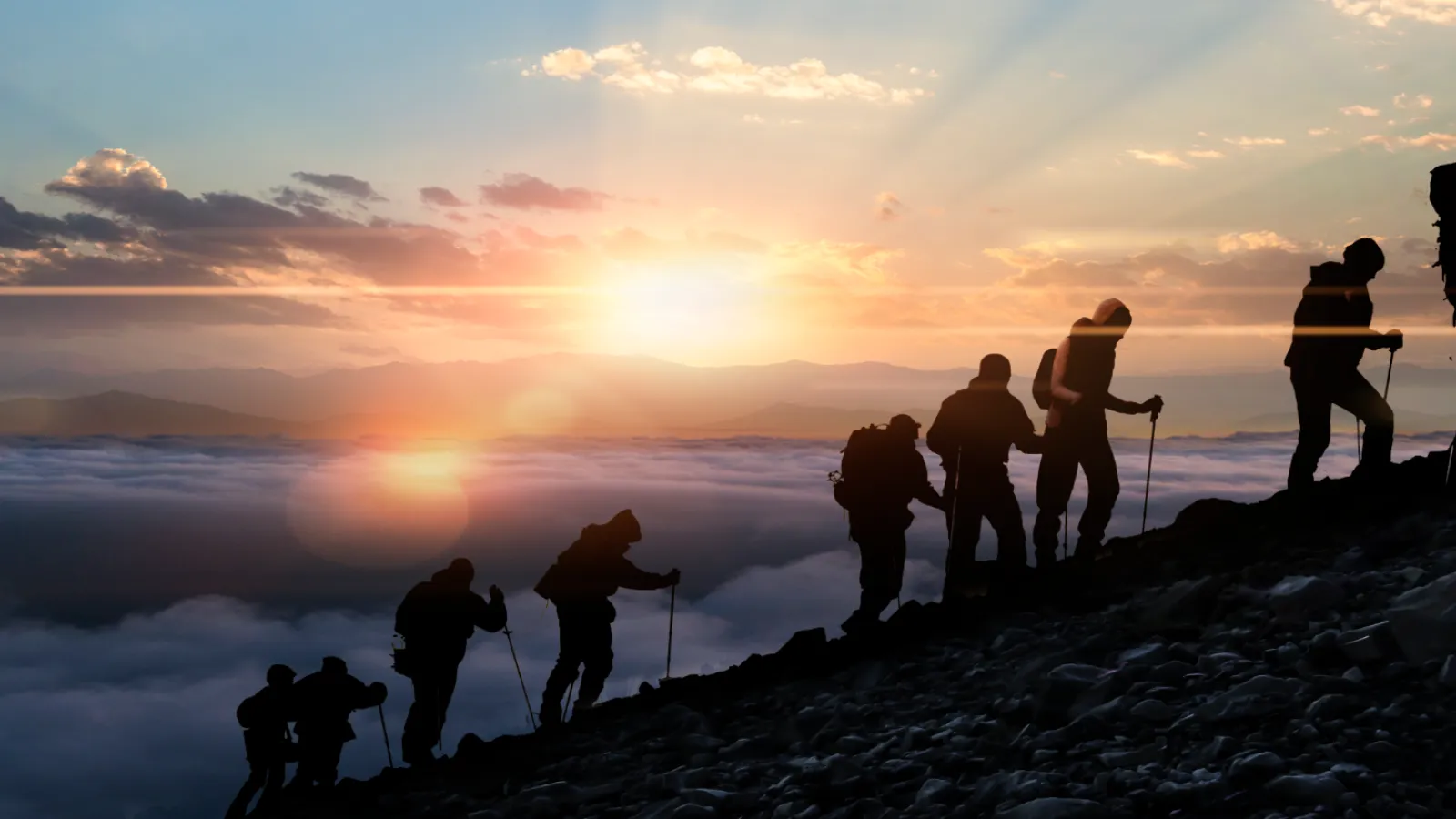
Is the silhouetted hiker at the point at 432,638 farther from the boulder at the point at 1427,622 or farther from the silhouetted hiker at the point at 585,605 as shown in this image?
the boulder at the point at 1427,622

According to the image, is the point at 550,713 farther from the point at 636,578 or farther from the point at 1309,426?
the point at 1309,426

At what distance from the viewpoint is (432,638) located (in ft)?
39.2

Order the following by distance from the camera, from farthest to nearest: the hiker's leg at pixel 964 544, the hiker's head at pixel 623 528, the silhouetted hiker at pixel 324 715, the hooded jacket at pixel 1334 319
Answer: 1. the hiker's head at pixel 623 528
2. the silhouetted hiker at pixel 324 715
3. the hiker's leg at pixel 964 544
4. the hooded jacket at pixel 1334 319

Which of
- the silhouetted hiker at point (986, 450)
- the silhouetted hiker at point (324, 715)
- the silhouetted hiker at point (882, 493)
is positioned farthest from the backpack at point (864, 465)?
the silhouetted hiker at point (324, 715)

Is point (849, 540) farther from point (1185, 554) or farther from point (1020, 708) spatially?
point (1020, 708)

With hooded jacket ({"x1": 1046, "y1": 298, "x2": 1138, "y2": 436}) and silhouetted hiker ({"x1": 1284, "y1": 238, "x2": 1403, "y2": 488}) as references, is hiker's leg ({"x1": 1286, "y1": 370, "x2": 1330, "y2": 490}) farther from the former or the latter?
hooded jacket ({"x1": 1046, "y1": 298, "x2": 1138, "y2": 436})

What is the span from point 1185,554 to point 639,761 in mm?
5649

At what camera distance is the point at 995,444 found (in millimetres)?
10914

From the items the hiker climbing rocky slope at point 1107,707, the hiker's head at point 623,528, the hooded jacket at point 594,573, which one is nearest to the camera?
the hiker climbing rocky slope at point 1107,707

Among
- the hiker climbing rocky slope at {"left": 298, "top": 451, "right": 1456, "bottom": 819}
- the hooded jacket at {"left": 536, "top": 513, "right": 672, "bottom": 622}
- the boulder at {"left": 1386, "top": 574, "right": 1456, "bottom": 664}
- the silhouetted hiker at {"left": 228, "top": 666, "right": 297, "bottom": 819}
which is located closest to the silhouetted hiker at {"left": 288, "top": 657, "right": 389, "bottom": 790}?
the silhouetted hiker at {"left": 228, "top": 666, "right": 297, "bottom": 819}

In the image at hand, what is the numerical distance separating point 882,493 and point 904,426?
2.61 feet

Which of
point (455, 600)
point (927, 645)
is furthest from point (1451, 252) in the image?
point (455, 600)

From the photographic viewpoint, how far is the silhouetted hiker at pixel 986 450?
35.8 feet

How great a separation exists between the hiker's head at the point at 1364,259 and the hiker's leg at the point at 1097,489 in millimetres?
2840
